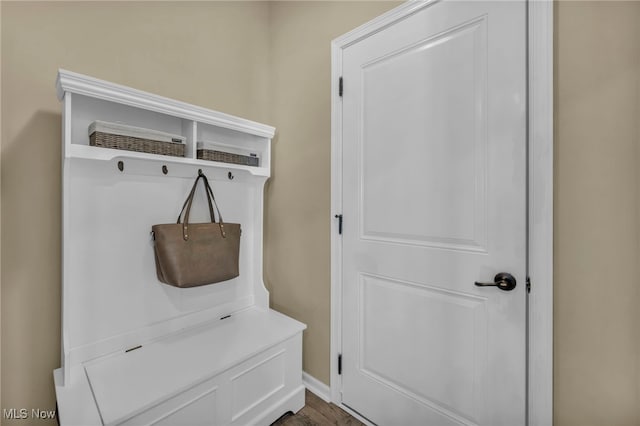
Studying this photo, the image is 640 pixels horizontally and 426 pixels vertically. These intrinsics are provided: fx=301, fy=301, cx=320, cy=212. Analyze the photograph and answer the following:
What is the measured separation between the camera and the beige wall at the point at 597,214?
920 millimetres

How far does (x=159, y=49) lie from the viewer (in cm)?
157

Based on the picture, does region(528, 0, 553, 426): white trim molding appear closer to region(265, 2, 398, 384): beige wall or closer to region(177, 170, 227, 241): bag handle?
region(265, 2, 398, 384): beige wall

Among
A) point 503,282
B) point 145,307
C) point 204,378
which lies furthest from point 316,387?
point 503,282

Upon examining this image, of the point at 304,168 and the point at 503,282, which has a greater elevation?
the point at 304,168

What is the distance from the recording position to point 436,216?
1.30 metres

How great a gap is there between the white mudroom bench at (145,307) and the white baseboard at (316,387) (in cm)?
14

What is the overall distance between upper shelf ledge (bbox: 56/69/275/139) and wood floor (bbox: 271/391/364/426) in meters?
1.60

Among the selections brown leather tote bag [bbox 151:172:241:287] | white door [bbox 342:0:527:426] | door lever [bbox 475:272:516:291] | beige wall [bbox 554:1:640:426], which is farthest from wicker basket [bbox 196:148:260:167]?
beige wall [bbox 554:1:640:426]

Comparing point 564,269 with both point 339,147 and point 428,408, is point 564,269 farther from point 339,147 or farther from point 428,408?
point 339,147

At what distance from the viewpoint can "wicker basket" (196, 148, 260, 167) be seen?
156 cm

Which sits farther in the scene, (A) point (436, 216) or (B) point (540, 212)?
(A) point (436, 216)

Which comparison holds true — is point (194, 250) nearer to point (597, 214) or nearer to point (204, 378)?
point (204, 378)

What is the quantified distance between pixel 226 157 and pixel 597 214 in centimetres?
159

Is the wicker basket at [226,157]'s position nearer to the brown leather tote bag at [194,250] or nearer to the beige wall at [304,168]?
the brown leather tote bag at [194,250]
